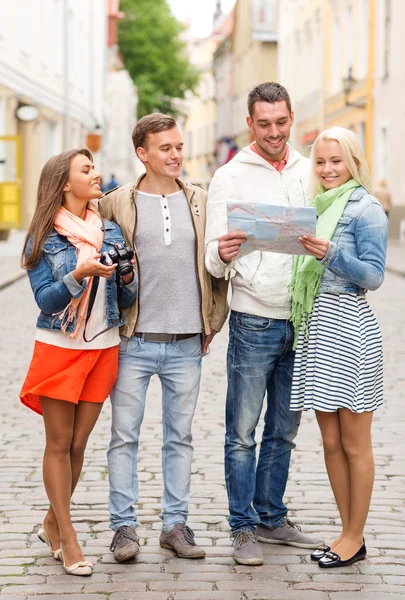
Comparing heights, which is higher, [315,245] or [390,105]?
[390,105]

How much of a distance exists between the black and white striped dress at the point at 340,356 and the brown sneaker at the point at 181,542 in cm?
77

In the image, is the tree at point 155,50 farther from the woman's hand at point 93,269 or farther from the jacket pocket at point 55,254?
the woman's hand at point 93,269

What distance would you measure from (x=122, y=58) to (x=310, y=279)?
176 ft

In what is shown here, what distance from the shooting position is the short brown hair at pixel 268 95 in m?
4.62

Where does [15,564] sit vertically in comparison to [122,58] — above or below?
below

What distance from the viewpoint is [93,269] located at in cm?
432

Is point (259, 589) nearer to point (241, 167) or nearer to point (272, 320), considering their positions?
point (272, 320)

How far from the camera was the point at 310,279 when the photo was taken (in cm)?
453

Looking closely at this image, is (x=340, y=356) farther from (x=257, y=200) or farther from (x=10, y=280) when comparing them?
(x=10, y=280)

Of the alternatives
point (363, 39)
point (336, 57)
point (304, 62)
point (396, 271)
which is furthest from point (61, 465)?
point (304, 62)

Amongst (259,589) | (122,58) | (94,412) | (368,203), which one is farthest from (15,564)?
(122,58)

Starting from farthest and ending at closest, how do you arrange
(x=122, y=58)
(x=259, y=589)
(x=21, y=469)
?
(x=122, y=58) < (x=21, y=469) < (x=259, y=589)

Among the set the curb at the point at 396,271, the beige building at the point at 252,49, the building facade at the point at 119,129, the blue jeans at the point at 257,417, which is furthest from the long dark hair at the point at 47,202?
the beige building at the point at 252,49

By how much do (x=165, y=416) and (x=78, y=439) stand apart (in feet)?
1.44
